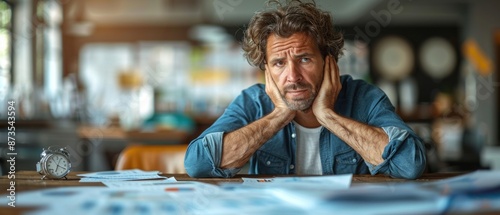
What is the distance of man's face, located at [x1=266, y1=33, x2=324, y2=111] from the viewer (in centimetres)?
189

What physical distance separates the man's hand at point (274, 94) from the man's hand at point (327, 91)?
0.09m

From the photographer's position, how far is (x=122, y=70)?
1105cm

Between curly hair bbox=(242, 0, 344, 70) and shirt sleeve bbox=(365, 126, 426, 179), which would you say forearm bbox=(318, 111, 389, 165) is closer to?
shirt sleeve bbox=(365, 126, 426, 179)

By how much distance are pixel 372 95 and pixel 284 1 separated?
456 mm

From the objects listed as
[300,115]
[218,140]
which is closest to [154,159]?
[218,140]

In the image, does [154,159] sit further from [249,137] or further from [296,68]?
[296,68]

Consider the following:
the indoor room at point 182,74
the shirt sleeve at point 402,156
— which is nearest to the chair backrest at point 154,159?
the indoor room at point 182,74

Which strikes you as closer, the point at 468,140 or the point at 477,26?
the point at 468,140

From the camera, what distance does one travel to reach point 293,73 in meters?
1.89

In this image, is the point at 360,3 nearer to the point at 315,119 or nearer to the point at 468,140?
the point at 468,140

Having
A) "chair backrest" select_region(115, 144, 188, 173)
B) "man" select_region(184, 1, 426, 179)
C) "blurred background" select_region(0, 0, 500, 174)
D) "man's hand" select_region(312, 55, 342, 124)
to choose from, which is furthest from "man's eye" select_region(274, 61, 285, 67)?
"blurred background" select_region(0, 0, 500, 174)

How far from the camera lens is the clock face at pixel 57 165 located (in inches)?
61.7

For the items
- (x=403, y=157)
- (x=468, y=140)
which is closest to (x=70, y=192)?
(x=403, y=157)

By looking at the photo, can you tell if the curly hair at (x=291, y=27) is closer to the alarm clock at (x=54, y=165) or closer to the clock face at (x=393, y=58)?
the alarm clock at (x=54, y=165)
